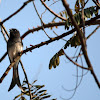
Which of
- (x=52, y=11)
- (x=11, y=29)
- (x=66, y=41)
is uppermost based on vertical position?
(x=11, y=29)

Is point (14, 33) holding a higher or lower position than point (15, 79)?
higher

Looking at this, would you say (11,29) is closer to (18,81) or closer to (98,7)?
(18,81)

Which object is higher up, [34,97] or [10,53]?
[10,53]

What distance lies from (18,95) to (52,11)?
149 centimetres

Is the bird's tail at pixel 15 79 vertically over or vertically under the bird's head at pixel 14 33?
under

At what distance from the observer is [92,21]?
10.1 ft

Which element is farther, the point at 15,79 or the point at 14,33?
the point at 14,33

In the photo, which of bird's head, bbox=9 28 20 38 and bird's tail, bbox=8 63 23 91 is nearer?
bird's tail, bbox=8 63 23 91

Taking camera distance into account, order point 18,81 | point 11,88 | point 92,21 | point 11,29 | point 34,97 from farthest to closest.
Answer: point 11,29 → point 18,81 → point 11,88 → point 34,97 → point 92,21

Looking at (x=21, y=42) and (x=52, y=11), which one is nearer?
(x=52, y=11)

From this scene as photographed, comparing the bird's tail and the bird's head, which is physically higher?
the bird's head

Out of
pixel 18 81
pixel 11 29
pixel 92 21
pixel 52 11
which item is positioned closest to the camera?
pixel 92 21

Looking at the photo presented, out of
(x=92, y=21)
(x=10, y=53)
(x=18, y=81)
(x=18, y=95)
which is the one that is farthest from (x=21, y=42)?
(x=92, y=21)

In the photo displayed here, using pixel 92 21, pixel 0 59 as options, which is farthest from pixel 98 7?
pixel 0 59
